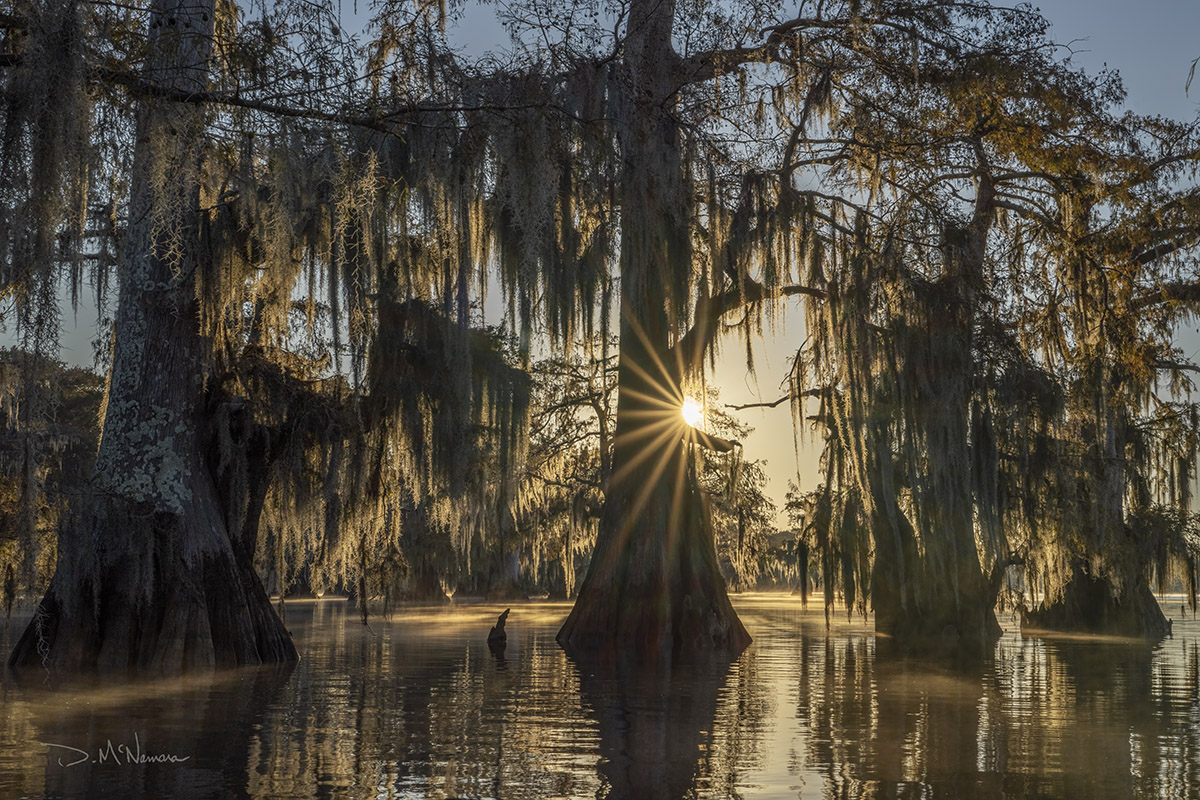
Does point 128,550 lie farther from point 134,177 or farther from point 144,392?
point 134,177

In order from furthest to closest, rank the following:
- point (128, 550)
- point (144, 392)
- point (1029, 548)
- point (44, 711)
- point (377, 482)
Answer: point (1029, 548), point (377, 482), point (144, 392), point (128, 550), point (44, 711)

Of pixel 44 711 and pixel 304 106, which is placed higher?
pixel 304 106

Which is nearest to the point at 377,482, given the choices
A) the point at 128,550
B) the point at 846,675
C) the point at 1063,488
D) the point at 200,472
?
the point at 200,472

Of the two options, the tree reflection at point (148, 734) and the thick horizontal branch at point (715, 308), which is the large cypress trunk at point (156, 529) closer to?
the tree reflection at point (148, 734)

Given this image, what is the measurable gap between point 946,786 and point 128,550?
910cm

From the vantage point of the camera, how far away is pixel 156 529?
12.2 metres

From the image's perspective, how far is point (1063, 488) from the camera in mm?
18078

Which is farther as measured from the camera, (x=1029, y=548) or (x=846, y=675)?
(x=1029, y=548)

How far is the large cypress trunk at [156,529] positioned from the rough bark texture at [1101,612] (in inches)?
691
